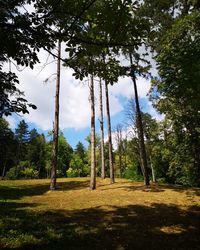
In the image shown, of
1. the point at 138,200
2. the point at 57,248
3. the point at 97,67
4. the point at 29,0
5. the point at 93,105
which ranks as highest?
the point at 93,105

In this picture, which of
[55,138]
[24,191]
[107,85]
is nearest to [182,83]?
[107,85]

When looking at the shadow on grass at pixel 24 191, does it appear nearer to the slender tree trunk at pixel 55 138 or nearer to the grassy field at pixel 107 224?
the slender tree trunk at pixel 55 138

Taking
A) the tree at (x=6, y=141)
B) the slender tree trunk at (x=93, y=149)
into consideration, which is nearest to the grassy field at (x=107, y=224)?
the tree at (x=6, y=141)

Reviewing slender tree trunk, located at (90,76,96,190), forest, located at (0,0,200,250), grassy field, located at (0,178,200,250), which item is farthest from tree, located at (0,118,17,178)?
slender tree trunk, located at (90,76,96,190)

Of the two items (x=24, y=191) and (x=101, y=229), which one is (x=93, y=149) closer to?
(x=24, y=191)

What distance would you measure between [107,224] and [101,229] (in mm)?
708

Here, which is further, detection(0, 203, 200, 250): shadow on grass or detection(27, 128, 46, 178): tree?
detection(27, 128, 46, 178): tree

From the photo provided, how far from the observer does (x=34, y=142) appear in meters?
81.1

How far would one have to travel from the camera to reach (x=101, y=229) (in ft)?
30.5

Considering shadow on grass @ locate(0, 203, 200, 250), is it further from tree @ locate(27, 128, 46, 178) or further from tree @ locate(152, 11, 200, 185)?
tree @ locate(27, 128, 46, 178)

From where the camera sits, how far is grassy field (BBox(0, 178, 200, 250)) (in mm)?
7809

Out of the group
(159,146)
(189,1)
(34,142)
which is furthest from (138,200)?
(34,142)

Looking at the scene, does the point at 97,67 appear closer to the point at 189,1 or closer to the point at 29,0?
the point at 29,0

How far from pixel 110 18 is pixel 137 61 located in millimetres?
19019
